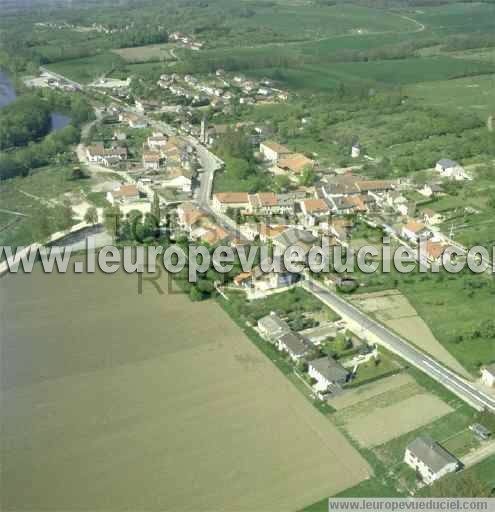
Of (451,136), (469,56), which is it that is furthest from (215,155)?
(469,56)

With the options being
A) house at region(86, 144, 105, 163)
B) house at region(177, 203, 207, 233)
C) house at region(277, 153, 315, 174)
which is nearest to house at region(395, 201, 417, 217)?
house at region(277, 153, 315, 174)

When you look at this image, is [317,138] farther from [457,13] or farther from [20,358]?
[457,13]

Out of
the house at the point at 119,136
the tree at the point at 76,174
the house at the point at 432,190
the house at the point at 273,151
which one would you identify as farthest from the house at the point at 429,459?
the house at the point at 119,136

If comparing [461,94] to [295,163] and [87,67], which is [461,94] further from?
[87,67]

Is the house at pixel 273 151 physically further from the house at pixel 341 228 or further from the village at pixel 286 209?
the house at pixel 341 228

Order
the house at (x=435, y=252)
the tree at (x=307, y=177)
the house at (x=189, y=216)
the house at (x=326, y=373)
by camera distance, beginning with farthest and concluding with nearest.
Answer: the tree at (x=307, y=177)
the house at (x=189, y=216)
the house at (x=435, y=252)
the house at (x=326, y=373)

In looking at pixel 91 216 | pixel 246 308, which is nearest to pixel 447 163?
pixel 246 308
